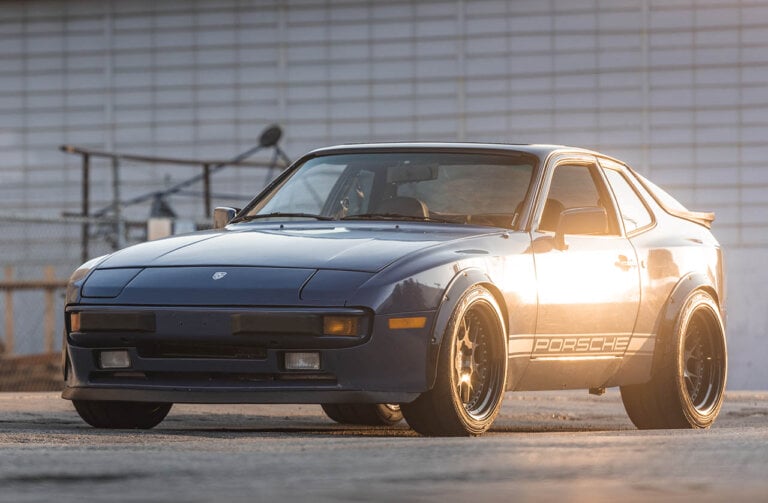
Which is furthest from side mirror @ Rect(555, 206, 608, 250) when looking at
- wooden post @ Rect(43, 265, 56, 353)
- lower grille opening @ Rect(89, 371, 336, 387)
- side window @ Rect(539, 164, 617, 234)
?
wooden post @ Rect(43, 265, 56, 353)

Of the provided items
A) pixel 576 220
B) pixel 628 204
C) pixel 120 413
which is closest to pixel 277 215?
pixel 120 413

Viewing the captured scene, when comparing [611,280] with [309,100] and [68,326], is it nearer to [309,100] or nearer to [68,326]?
[68,326]

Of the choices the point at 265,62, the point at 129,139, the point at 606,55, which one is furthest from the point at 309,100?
the point at 606,55

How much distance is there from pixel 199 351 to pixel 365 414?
2120mm

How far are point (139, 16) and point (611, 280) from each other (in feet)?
47.2

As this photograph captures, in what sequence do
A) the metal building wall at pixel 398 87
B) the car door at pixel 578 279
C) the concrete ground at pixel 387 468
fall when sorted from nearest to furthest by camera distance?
the concrete ground at pixel 387 468, the car door at pixel 578 279, the metal building wall at pixel 398 87

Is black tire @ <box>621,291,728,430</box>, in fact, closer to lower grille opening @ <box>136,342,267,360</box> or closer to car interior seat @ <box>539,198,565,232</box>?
car interior seat @ <box>539,198,565,232</box>

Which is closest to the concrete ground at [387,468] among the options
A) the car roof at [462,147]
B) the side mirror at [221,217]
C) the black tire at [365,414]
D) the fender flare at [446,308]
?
the fender flare at [446,308]

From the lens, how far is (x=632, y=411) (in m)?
8.91

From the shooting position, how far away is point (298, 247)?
284 inches

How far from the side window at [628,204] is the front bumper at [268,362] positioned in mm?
2234

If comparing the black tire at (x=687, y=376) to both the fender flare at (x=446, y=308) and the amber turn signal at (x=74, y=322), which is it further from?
the amber turn signal at (x=74, y=322)

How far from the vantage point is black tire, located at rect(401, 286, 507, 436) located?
6902 mm

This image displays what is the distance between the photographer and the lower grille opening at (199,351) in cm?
688
